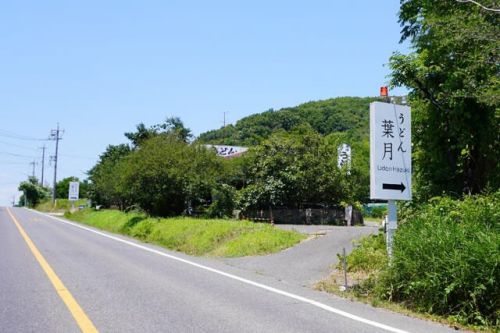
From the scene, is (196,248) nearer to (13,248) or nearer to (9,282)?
(13,248)

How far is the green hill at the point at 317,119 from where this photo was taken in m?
74.1

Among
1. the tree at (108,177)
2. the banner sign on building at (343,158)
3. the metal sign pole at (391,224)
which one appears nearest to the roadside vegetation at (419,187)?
the metal sign pole at (391,224)

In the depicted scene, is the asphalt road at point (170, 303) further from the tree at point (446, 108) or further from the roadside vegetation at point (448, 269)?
the tree at point (446, 108)

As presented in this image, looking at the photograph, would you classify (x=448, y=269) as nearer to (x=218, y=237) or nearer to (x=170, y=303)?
(x=170, y=303)

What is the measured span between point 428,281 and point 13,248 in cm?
1423

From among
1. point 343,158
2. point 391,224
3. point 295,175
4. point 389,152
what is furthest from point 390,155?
point 343,158

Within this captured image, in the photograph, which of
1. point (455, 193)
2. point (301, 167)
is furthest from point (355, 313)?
point (301, 167)

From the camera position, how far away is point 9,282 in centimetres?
980

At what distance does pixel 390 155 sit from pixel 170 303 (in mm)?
5199

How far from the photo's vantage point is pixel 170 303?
7.98m

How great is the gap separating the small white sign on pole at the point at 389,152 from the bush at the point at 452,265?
89cm

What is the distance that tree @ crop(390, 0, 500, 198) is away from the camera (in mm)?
11586

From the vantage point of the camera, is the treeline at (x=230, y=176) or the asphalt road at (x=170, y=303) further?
the treeline at (x=230, y=176)

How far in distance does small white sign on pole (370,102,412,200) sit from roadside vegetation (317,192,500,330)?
0.83 meters
